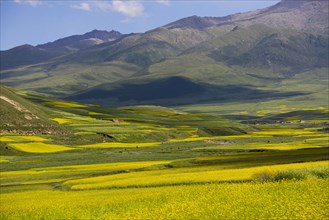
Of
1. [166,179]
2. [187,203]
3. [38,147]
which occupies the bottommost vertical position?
[38,147]

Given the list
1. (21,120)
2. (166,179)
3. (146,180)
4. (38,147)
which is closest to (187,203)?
(166,179)

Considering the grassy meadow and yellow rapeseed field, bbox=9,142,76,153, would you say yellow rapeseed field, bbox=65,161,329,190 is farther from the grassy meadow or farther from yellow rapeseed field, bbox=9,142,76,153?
yellow rapeseed field, bbox=9,142,76,153

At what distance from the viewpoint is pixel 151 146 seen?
112 meters

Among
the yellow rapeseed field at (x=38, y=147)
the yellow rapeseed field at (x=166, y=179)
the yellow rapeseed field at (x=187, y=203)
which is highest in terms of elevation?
the yellow rapeseed field at (x=187, y=203)

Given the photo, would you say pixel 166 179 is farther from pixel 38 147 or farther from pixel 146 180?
pixel 38 147

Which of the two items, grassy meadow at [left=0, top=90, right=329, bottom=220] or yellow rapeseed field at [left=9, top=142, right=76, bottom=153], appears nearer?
grassy meadow at [left=0, top=90, right=329, bottom=220]

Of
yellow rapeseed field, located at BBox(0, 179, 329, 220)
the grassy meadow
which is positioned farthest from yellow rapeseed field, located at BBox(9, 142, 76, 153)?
yellow rapeseed field, located at BBox(0, 179, 329, 220)

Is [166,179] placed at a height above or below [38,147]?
above

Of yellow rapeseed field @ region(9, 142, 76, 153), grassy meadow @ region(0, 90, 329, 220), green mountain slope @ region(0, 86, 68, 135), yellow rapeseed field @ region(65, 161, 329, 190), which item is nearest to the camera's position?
grassy meadow @ region(0, 90, 329, 220)

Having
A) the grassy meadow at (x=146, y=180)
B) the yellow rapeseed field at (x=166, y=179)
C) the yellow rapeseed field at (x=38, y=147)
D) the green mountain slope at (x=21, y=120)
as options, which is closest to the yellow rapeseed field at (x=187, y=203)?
the grassy meadow at (x=146, y=180)

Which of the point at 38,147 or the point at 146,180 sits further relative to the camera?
the point at 38,147

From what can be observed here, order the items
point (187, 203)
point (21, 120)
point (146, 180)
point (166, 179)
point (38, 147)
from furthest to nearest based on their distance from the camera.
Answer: point (21, 120) < point (38, 147) < point (146, 180) < point (166, 179) < point (187, 203)

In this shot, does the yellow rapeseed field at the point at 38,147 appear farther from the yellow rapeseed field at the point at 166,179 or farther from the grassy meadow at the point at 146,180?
the yellow rapeseed field at the point at 166,179

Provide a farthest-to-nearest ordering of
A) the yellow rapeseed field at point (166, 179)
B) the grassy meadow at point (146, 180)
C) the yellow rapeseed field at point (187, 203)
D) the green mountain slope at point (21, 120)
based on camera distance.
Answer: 1. the green mountain slope at point (21, 120)
2. the yellow rapeseed field at point (166, 179)
3. the grassy meadow at point (146, 180)
4. the yellow rapeseed field at point (187, 203)
